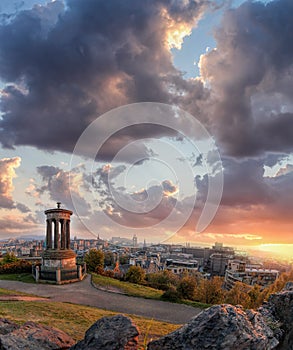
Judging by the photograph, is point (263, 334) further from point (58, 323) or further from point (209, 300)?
point (209, 300)

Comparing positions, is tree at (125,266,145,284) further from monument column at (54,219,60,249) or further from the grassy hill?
the grassy hill

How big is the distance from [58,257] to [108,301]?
35.8 feet

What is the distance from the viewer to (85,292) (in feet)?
73.0

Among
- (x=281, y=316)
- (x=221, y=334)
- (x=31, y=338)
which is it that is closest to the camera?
(x=221, y=334)

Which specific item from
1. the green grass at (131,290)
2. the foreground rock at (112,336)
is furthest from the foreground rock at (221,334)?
the green grass at (131,290)

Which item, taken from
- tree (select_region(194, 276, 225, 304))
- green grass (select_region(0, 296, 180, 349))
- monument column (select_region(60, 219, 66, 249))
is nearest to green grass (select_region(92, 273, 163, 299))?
tree (select_region(194, 276, 225, 304))

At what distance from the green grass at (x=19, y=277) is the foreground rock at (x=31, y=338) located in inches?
854

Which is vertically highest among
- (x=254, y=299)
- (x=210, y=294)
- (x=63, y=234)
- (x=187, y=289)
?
(x=63, y=234)

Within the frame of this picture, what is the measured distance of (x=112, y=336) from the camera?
5637 mm

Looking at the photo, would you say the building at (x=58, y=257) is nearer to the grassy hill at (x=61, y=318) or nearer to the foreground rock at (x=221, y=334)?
the grassy hill at (x=61, y=318)

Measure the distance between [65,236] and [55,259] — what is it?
9.75ft

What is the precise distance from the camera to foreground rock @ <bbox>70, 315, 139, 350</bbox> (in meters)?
5.53

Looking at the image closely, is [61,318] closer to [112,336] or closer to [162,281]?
[112,336]

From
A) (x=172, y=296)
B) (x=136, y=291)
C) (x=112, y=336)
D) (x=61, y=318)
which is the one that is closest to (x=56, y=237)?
(x=136, y=291)
